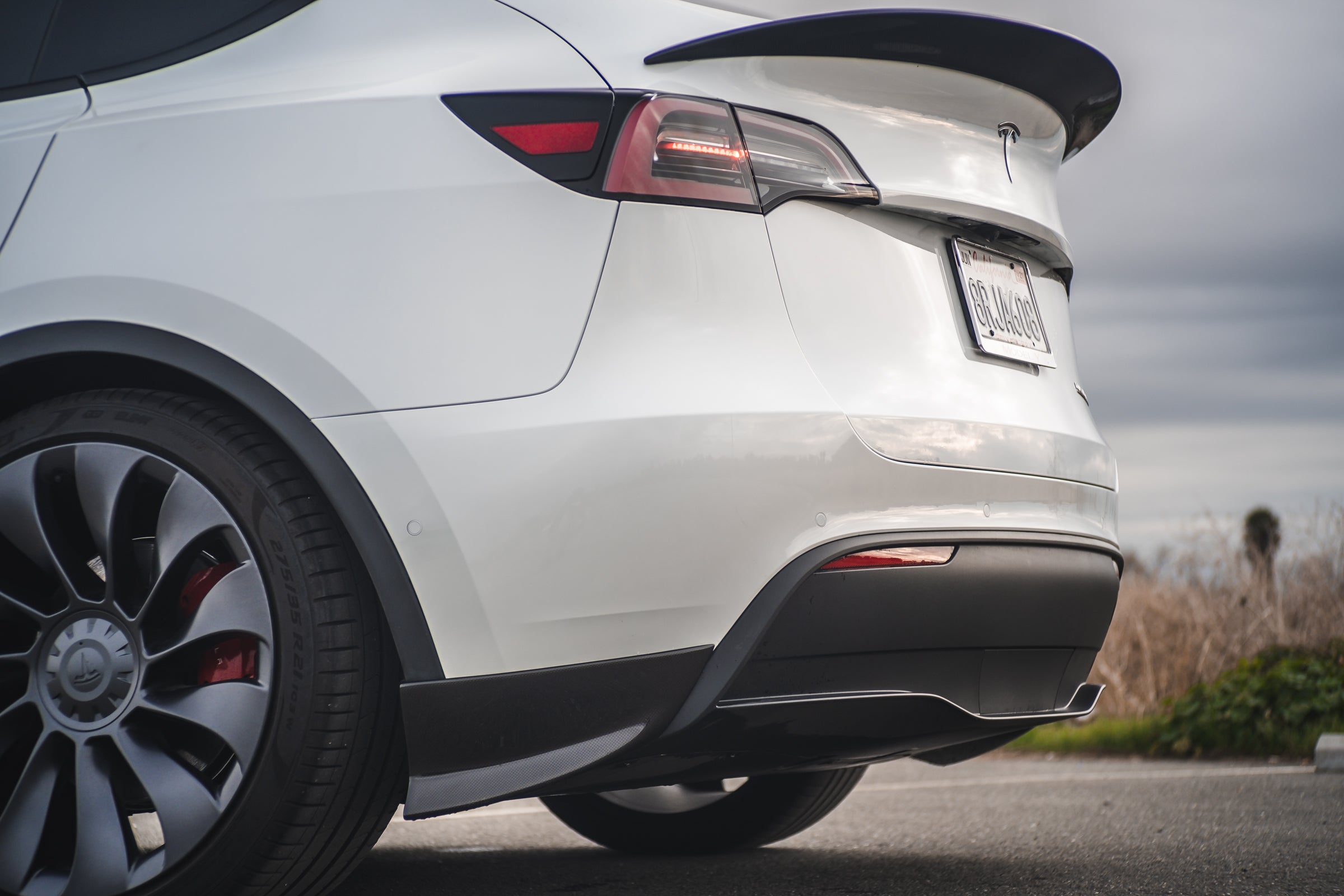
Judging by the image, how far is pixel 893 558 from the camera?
2.04 m

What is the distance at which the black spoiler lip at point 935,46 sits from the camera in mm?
2109

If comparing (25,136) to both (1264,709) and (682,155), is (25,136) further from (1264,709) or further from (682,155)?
(1264,709)

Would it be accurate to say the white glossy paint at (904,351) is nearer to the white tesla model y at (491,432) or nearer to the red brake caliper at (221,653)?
the white tesla model y at (491,432)

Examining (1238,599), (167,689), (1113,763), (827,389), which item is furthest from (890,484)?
(1238,599)

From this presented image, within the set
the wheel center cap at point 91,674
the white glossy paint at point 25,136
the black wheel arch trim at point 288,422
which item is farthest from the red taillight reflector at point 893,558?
the white glossy paint at point 25,136

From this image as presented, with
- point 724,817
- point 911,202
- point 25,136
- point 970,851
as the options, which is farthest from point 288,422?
point 970,851

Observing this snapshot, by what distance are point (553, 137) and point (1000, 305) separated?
927 millimetres

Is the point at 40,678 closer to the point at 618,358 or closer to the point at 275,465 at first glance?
the point at 275,465

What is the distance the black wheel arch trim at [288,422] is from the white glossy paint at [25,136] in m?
0.23

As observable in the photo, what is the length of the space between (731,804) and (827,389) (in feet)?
5.57

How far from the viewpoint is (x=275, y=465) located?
207 cm

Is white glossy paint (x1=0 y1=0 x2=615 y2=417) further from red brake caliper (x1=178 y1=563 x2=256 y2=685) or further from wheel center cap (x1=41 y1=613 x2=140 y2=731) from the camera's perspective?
wheel center cap (x1=41 y1=613 x2=140 y2=731)

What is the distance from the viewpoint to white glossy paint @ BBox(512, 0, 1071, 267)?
2092 millimetres

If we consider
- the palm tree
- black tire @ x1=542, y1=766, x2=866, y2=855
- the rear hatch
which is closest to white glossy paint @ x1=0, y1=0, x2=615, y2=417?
the rear hatch
